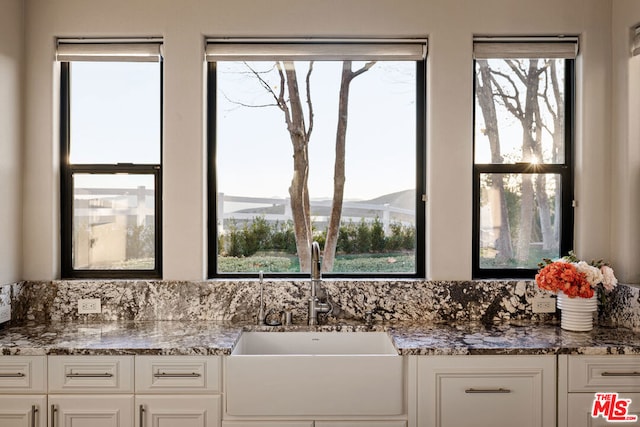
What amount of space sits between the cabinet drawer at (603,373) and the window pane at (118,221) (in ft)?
7.81

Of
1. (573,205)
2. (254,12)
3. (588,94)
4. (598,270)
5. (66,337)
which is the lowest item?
(66,337)

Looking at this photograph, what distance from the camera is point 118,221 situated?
121 inches

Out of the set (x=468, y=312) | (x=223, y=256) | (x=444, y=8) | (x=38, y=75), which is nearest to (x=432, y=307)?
(x=468, y=312)

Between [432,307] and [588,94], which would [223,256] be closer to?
[432,307]

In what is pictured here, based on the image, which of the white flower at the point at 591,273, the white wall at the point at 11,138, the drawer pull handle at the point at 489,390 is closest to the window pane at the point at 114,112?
the white wall at the point at 11,138

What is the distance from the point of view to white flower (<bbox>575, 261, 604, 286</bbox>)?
2.66 meters

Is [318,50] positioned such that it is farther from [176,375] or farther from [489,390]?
[489,390]

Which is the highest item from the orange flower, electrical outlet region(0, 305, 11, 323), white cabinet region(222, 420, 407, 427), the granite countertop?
the orange flower

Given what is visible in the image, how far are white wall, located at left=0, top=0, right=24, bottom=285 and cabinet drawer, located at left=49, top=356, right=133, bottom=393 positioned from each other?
29.7 inches

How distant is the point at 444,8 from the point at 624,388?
7.27 feet

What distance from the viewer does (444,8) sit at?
294 cm

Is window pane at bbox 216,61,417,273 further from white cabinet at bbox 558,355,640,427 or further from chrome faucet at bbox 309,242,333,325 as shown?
white cabinet at bbox 558,355,640,427

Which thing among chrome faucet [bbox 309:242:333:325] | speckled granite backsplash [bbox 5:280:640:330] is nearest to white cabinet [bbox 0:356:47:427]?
speckled granite backsplash [bbox 5:280:640:330]

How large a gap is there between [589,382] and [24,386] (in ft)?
8.72
